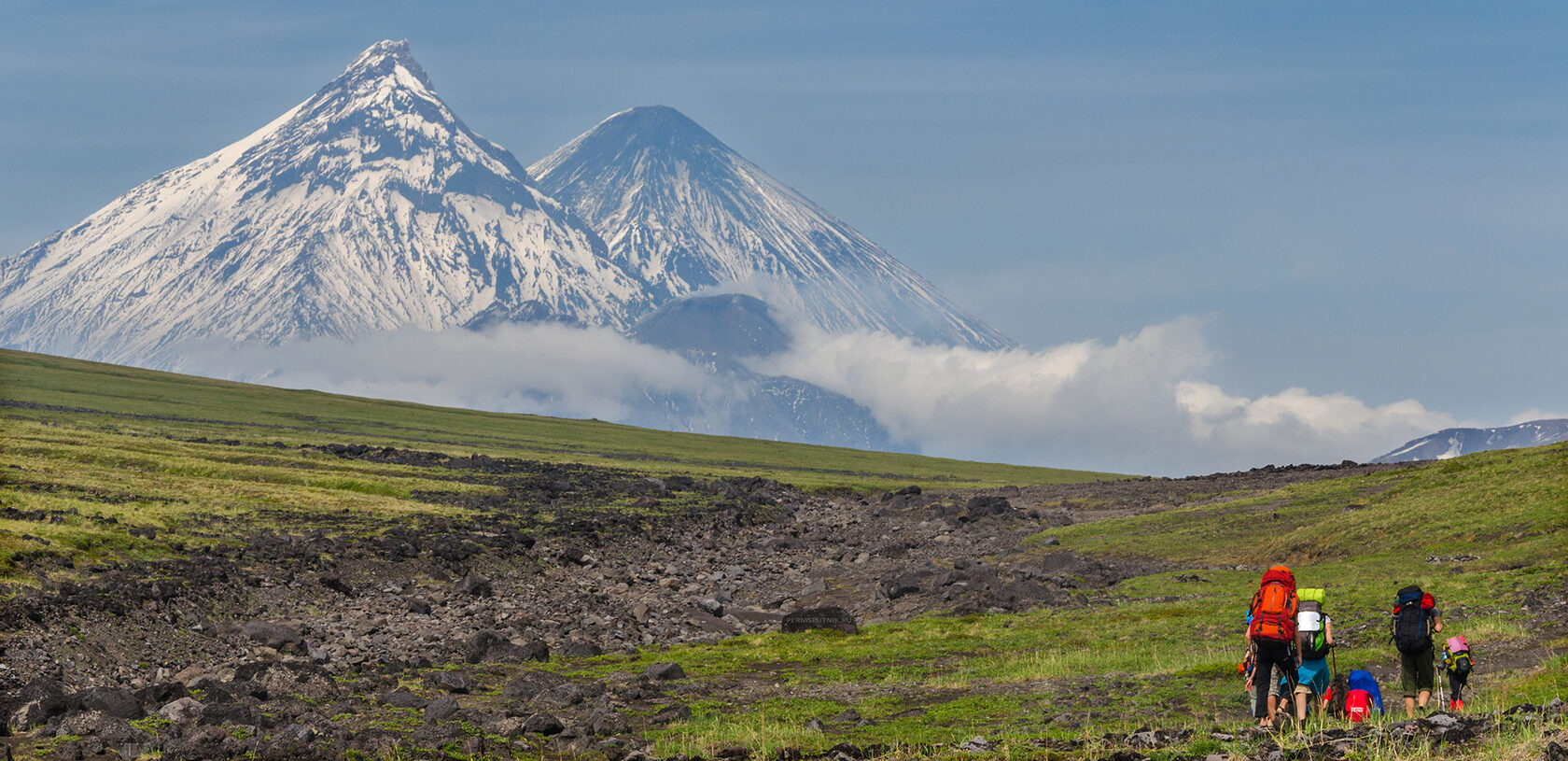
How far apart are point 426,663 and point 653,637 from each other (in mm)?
10170

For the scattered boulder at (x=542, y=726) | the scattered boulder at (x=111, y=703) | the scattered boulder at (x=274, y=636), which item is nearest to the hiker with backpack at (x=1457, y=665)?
the scattered boulder at (x=542, y=726)

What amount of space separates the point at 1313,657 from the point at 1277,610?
1.22 metres

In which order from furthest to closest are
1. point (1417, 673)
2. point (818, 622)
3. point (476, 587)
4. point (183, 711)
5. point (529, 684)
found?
point (476, 587), point (818, 622), point (529, 684), point (183, 711), point (1417, 673)

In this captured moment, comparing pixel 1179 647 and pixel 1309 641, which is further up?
pixel 1309 641

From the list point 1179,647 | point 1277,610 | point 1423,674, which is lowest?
point 1179,647

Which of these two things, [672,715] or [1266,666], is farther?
[672,715]

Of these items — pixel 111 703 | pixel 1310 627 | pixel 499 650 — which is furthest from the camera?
pixel 499 650

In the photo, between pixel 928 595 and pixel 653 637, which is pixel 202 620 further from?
pixel 928 595

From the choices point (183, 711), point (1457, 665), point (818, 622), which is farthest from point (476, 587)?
point (1457, 665)

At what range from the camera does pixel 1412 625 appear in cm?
2069

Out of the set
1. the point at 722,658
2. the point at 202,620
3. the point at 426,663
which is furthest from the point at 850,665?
the point at 202,620

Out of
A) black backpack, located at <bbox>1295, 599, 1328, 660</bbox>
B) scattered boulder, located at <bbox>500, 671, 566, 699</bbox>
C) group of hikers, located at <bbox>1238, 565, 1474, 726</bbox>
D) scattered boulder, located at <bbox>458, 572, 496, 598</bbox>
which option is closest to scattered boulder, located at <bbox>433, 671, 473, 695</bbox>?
scattered boulder, located at <bbox>500, 671, 566, 699</bbox>

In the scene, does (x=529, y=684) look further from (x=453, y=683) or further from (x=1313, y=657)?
(x=1313, y=657)

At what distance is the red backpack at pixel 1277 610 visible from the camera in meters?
19.0
